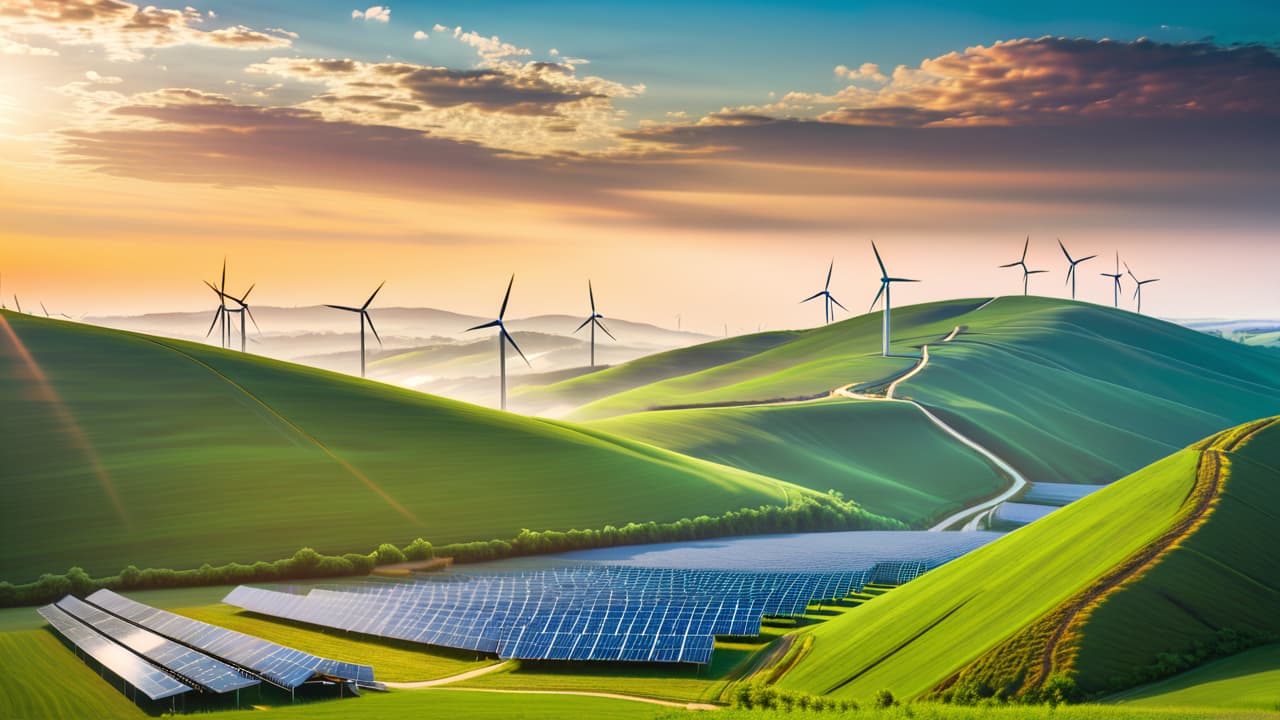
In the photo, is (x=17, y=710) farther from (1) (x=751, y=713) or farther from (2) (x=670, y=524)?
(2) (x=670, y=524)

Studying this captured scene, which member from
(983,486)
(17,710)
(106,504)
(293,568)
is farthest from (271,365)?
(983,486)

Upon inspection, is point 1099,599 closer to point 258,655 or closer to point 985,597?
point 985,597

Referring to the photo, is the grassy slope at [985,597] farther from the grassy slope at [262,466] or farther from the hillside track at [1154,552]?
the grassy slope at [262,466]

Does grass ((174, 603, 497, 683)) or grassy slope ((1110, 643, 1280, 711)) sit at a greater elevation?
grassy slope ((1110, 643, 1280, 711))

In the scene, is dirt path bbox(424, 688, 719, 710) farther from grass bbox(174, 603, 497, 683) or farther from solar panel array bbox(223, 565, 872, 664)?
grass bbox(174, 603, 497, 683)

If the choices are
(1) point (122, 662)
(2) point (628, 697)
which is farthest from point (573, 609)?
(1) point (122, 662)

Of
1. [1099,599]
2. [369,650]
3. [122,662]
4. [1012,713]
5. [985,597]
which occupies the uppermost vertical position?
[1099,599]

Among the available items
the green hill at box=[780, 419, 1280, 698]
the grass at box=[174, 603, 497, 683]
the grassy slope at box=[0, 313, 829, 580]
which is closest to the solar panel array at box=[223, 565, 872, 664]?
the grass at box=[174, 603, 497, 683]

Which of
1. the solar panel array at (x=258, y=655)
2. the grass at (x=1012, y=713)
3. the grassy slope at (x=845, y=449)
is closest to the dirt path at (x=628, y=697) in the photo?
the solar panel array at (x=258, y=655)
